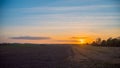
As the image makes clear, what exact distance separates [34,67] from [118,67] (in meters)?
3.87

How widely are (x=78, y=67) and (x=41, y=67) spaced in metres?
1.74

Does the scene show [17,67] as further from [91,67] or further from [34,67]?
[91,67]

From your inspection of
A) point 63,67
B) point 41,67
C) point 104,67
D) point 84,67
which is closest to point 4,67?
point 41,67

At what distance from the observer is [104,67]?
1405 centimetres

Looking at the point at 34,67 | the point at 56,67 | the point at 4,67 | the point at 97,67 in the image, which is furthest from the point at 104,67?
the point at 4,67

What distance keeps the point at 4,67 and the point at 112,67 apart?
4.92 meters

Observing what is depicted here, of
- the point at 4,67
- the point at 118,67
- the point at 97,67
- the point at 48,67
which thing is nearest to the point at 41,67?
the point at 48,67

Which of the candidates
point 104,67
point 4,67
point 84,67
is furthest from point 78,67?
point 4,67

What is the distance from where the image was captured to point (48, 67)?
48.0 ft

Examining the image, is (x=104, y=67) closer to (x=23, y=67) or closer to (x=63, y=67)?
(x=63, y=67)

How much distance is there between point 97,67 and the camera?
14102mm

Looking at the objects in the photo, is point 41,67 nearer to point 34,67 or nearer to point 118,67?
point 34,67

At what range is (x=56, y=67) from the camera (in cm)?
1446

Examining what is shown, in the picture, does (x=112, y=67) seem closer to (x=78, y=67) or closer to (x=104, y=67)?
(x=104, y=67)
